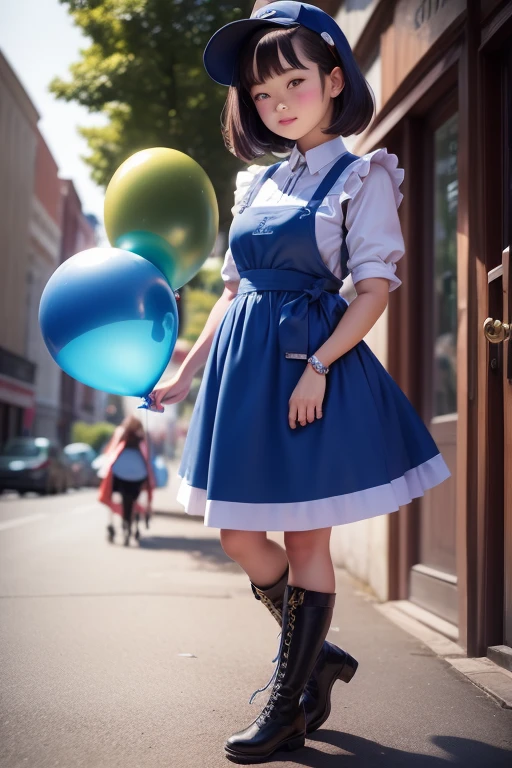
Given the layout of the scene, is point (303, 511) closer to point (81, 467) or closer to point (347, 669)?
point (347, 669)

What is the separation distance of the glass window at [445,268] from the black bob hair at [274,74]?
213 centimetres

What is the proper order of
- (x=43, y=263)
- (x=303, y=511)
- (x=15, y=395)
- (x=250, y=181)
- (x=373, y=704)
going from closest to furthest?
(x=303, y=511) → (x=250, y=181) → (x=373, y=704) → (x=15, y=395) → (x=43, y=263)

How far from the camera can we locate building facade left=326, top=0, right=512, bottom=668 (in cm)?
352

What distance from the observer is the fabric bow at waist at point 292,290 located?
2.50 metres

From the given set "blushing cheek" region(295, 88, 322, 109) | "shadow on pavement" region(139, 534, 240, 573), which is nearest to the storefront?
"shadow on pavement" region(139, 534, 240, 573)

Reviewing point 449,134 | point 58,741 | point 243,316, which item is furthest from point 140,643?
point 449,134

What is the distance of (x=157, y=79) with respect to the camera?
11.3m

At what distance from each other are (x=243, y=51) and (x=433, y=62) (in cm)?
207

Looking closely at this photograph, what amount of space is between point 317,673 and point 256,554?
0.40 metres

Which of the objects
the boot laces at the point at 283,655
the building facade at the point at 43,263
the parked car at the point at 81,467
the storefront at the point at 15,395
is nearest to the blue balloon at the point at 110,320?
the boot laces at the point at 283,655

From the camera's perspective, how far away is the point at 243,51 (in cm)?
274

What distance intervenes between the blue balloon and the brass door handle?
1.24 m

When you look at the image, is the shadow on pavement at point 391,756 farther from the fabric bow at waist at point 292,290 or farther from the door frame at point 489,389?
the fabric bow at waist at point 292,290

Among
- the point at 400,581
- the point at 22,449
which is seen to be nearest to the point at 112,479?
the point at 400,581
